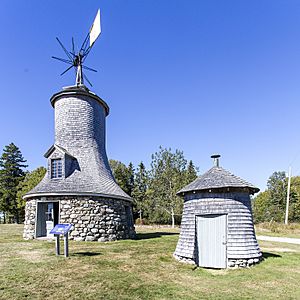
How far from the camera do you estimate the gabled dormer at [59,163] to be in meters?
17.4

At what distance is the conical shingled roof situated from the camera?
9.76 metres

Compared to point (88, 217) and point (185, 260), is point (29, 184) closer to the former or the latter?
point (88, 217)

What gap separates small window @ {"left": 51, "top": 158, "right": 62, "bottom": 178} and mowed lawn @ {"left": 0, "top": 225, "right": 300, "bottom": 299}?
684 cm

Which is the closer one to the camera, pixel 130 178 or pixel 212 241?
pixel 212 241

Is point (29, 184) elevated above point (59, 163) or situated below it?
below

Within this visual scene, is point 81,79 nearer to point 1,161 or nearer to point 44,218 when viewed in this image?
point 44,218

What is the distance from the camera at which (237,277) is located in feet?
26.7

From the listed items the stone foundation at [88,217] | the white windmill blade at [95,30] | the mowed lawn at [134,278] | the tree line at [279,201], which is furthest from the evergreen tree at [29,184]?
the tree line at [279,201]

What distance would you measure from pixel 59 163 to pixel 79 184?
7.19ft

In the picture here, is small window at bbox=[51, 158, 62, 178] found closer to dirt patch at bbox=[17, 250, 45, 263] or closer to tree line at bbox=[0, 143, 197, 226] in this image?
dirt patch at bbox=[17, 250, 45, 263]

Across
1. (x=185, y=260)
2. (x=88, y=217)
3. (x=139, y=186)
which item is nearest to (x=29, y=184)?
(x=139, y=186)

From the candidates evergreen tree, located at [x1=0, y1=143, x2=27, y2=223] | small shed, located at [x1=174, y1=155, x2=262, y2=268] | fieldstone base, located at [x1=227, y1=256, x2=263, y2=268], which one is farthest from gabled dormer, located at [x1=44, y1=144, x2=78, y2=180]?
evergreen tree, located at [x1=0, y1=143, x2=27, y2=223]

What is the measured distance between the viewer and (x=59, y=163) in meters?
17.6

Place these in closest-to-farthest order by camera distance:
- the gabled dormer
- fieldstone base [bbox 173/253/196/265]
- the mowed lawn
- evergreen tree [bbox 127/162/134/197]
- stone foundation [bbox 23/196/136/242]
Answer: the mowed lawn
fieldstone base [bbox 173/253/196/265]
stone foundation [bbox 23/196/136/242]
the gabled dormer
evergreen tree [bbox 127/162/134/197]
